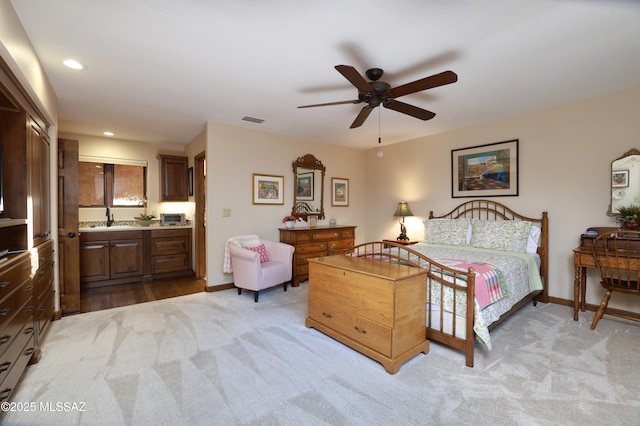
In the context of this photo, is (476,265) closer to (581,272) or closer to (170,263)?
(581,272)

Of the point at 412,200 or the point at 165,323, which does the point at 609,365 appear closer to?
the point at 412,200

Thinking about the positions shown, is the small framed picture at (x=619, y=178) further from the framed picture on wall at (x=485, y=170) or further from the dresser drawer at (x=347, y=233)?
the dresser drawer at (x=347, y=233)

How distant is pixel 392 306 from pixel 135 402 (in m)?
1.83

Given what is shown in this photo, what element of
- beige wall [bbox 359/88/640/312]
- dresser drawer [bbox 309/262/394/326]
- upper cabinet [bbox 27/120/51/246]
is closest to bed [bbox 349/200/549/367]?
beige wall [bbox 359/88/640/312]

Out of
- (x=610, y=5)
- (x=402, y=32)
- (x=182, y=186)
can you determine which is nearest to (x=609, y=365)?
(x=610, y=5)

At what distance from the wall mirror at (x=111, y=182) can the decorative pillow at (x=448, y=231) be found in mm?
5328

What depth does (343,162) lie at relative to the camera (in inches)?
237

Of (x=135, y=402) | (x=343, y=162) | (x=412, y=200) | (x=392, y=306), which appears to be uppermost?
(x=343, y=162)

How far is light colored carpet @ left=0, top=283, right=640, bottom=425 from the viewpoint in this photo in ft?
5.75

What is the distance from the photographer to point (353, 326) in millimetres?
2516

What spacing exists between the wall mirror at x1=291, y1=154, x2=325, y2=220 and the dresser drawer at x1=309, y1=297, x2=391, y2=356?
101 inches

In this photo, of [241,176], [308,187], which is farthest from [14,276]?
[308,187]

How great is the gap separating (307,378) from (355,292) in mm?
746

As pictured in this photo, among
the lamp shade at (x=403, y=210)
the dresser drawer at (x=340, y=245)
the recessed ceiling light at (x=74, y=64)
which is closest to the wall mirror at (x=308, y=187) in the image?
the dresser drawer at (x=340, y=245)
